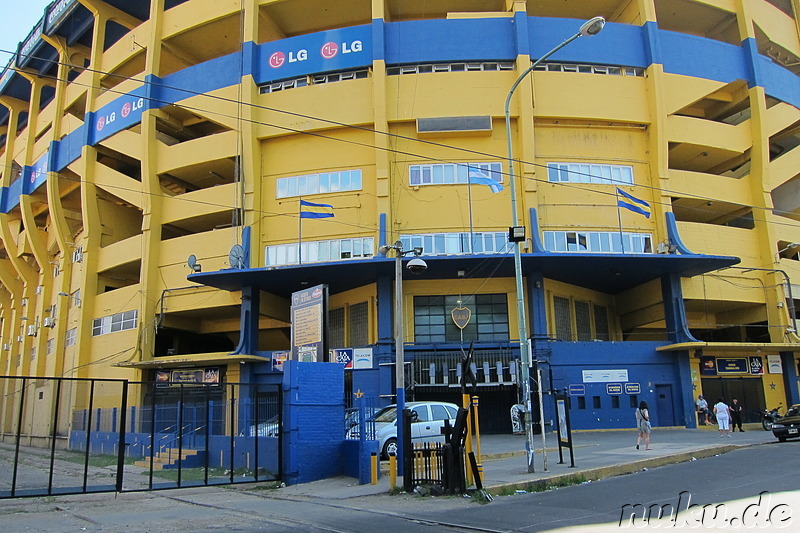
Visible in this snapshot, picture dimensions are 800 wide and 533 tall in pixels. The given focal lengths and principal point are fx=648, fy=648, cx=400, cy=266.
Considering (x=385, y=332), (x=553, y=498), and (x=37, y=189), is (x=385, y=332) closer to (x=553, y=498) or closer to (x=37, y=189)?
(x=553, y=498)

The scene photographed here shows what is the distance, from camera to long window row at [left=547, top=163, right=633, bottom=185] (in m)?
32.0

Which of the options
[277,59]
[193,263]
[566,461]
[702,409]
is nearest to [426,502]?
[566,461]

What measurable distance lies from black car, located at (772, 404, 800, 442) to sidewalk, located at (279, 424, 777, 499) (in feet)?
1.92

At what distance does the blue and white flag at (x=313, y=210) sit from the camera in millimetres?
30153

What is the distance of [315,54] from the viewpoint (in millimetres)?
33031

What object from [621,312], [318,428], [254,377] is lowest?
[318,428]

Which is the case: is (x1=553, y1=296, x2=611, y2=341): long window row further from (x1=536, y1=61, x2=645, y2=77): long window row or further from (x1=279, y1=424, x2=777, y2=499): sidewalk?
(x1=536, y1=61, x2=645, y2=77): long window row

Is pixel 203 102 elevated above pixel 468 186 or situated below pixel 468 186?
above

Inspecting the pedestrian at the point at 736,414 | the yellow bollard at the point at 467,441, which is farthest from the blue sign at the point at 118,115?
the pedestrian at the point at 736,414

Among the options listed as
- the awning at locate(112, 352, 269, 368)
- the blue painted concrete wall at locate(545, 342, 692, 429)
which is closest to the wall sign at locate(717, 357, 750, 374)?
the blue painted concrete wall at locate(545, 342, 692, 429)

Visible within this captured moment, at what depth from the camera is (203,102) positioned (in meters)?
35.0

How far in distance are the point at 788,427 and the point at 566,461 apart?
1018 cm

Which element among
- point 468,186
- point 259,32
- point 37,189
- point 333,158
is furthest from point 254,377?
point 37,189

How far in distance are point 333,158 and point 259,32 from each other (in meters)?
10.2
